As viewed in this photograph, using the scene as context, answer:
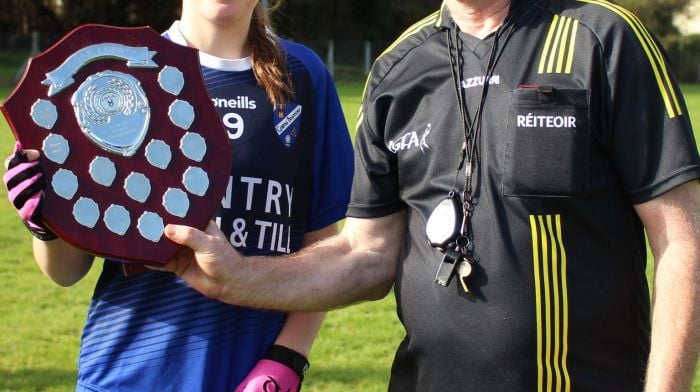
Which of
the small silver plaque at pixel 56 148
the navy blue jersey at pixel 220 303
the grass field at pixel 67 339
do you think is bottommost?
the grass field at pixel 67 339

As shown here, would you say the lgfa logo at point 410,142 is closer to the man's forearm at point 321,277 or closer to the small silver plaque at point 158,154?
the man's forearm at point 321,277

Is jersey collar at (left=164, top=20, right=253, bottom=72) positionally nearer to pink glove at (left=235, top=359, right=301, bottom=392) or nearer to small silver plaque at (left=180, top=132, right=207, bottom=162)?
small silver plaque at (left=180, top=132, right=207, bottom=162)

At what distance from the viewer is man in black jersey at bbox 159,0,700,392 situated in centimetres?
220

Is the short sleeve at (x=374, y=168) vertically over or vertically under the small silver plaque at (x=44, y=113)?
under

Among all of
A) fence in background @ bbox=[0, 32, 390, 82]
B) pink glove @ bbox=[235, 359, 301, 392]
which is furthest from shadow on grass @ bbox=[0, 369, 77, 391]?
fence in background @ bbox=[0, 32, 390, 82]

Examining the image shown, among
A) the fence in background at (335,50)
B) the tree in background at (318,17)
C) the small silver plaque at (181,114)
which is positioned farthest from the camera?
the tree in background at (318,17)

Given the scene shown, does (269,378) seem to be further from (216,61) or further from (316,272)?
(216,61)

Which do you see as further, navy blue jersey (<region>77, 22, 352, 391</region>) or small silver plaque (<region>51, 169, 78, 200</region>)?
navy blue jersey (<region>77, 22, 352, 391</region>)

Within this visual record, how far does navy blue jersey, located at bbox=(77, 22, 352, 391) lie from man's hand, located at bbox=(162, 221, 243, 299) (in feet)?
0.73

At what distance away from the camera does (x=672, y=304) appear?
7.16ft

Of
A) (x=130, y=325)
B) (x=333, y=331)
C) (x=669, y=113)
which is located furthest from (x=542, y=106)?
(x=333, y=331)

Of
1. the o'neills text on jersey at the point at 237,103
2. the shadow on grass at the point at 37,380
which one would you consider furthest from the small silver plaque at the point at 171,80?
the shadow on grass at the point at 37,380

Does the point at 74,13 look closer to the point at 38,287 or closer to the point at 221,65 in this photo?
the point at 38,287

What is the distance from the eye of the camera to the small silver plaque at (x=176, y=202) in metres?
2.42
